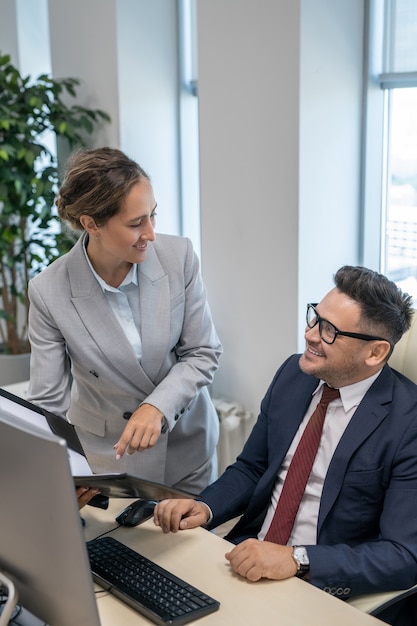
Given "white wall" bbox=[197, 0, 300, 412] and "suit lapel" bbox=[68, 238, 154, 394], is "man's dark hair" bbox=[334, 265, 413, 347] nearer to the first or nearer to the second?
"suit lapel" bbox=[68, 238, 154, 394]

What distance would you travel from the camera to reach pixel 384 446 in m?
1.90

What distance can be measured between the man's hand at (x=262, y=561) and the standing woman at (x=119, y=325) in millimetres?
469

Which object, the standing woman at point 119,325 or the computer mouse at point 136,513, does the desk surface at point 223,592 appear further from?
the standing woman at point 119,325

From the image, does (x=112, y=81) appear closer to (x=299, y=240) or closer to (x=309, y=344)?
(x=299, y=240)

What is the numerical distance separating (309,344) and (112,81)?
2148 mm

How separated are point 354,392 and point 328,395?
0.25 feet

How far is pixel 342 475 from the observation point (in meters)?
1.92

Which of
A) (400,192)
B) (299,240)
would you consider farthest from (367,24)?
(299,240)

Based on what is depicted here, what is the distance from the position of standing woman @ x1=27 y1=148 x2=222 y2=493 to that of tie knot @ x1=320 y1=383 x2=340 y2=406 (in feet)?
1.23

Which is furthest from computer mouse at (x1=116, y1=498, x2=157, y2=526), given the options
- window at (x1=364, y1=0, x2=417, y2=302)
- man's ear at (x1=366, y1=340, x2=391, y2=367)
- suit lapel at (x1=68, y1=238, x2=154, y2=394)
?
window at (x1=364, y1=0, x2=417, y2=302)

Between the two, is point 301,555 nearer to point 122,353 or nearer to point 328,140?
point 122,353

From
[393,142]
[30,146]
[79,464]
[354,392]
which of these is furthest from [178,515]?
[30,146]

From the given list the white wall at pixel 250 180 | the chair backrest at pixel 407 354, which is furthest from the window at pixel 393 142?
the chair backrest at pixel 407 354

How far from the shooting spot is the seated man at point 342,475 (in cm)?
176
